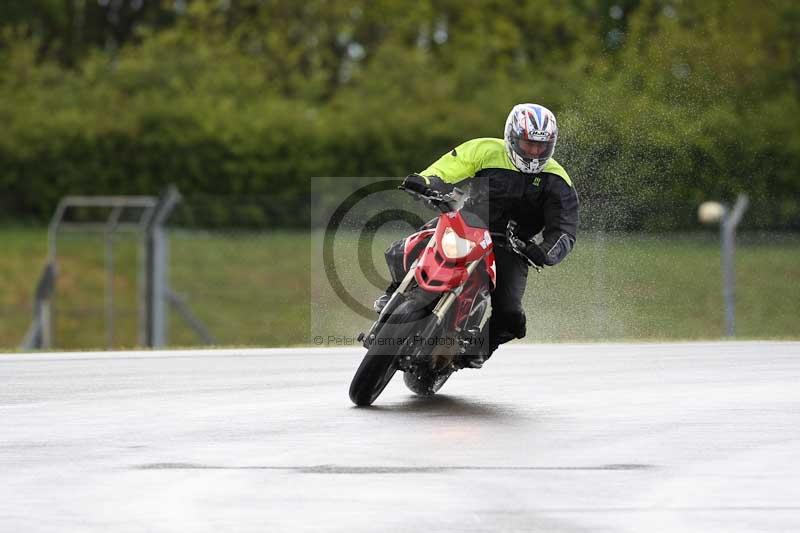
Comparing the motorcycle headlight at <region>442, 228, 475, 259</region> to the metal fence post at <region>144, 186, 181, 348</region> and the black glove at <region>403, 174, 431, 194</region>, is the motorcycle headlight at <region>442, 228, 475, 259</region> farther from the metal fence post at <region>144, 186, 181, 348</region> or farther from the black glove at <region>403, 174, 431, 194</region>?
the metal fence post at <region>144, 186, 181, 348</region>

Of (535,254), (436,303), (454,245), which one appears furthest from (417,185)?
(535,254)

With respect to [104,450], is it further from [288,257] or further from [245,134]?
[245,134]

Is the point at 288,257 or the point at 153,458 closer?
the point at 153,458

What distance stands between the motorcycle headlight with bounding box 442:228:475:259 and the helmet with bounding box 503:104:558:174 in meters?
0.97

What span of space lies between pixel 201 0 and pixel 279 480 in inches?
1417

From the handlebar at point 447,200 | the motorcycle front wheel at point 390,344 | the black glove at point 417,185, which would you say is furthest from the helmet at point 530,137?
the motorcycle front wheel at point 390,344

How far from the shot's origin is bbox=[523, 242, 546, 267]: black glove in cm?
1018

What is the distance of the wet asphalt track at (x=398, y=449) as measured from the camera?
6.43 metres

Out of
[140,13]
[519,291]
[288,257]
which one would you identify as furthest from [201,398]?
[140,13]

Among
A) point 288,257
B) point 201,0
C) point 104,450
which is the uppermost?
point 201,0

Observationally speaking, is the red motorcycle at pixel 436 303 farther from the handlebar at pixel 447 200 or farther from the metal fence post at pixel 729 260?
the metal fence post at pixel 729 260

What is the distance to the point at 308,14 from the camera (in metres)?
43.0

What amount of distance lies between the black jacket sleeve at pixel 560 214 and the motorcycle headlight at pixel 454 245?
0.87 metres

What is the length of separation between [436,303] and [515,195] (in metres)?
1.19
